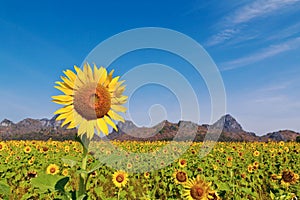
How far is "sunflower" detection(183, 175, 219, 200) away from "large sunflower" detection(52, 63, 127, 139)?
4.33ft

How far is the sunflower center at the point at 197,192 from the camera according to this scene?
2.90 meters

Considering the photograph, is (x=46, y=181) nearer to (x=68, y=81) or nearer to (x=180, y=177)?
(x=68, y=81)

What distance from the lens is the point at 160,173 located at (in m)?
7.44

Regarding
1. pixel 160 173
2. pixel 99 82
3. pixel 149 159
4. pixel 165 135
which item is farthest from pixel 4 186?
pixel 165 135

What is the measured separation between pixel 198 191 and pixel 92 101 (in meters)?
1.53

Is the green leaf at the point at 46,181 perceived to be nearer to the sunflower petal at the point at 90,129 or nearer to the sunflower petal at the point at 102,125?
the sunflower petal at the point at 90,129

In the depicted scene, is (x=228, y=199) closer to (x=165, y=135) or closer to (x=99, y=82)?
(x=99, y=82)

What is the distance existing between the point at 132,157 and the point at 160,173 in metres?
2.70

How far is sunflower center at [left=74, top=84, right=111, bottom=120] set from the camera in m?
1.95

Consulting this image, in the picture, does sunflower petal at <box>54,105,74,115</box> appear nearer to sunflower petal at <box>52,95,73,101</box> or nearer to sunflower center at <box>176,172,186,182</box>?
sunflower petal at <box>52,95,73,101</box>

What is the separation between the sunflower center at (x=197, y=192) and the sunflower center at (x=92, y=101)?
1398 mm

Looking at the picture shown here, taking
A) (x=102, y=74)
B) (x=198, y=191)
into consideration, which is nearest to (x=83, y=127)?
(x=102, y=74)

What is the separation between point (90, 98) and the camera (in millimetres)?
1927

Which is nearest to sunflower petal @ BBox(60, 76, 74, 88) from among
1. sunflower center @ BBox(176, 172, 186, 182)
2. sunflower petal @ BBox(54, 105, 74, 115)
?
sunflower petal @ BBox(54, 105, 74, 115)
